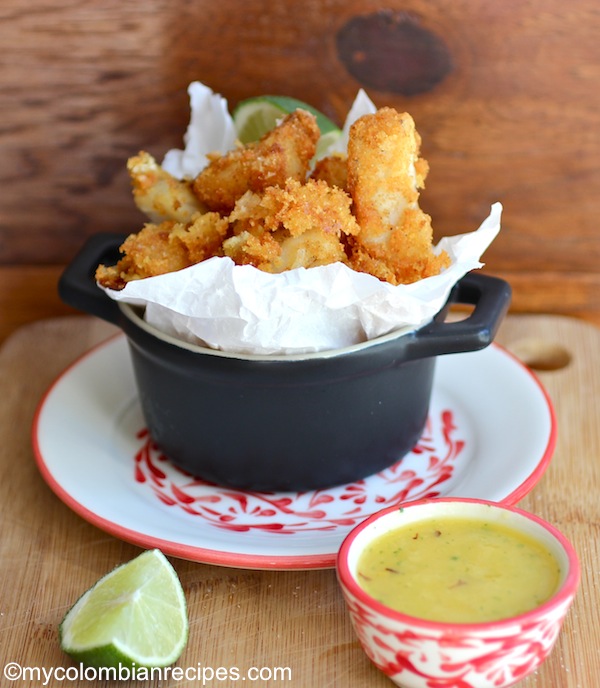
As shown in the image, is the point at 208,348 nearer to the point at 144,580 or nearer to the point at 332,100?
the point at 144,580

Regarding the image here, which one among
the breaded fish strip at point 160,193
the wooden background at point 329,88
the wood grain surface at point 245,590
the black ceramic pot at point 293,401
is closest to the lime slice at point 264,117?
the wooden background at point 329,88

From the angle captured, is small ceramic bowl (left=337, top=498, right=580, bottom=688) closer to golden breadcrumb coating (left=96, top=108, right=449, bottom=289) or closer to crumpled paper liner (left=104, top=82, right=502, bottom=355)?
crumpled paper liner (left=104, top=82, right=502, bottom=355)

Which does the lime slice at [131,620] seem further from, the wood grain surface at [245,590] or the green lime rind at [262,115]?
the green lime rind at [262,115]

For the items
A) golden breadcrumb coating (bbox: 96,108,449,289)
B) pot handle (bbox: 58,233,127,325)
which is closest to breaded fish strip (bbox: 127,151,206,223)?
golden breadcrumb coating (bbox: 96,108,449,289)

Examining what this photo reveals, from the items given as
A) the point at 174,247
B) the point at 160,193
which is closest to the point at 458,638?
the point at 174,247

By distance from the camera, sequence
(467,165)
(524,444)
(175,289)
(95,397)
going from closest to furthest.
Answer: (175,289) < (524,444) < (95,397) < (467,165)

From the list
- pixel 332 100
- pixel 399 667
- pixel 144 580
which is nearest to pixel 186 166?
pixel 332 100

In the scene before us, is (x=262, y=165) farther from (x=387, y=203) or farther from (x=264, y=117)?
(x=264, y=117)
